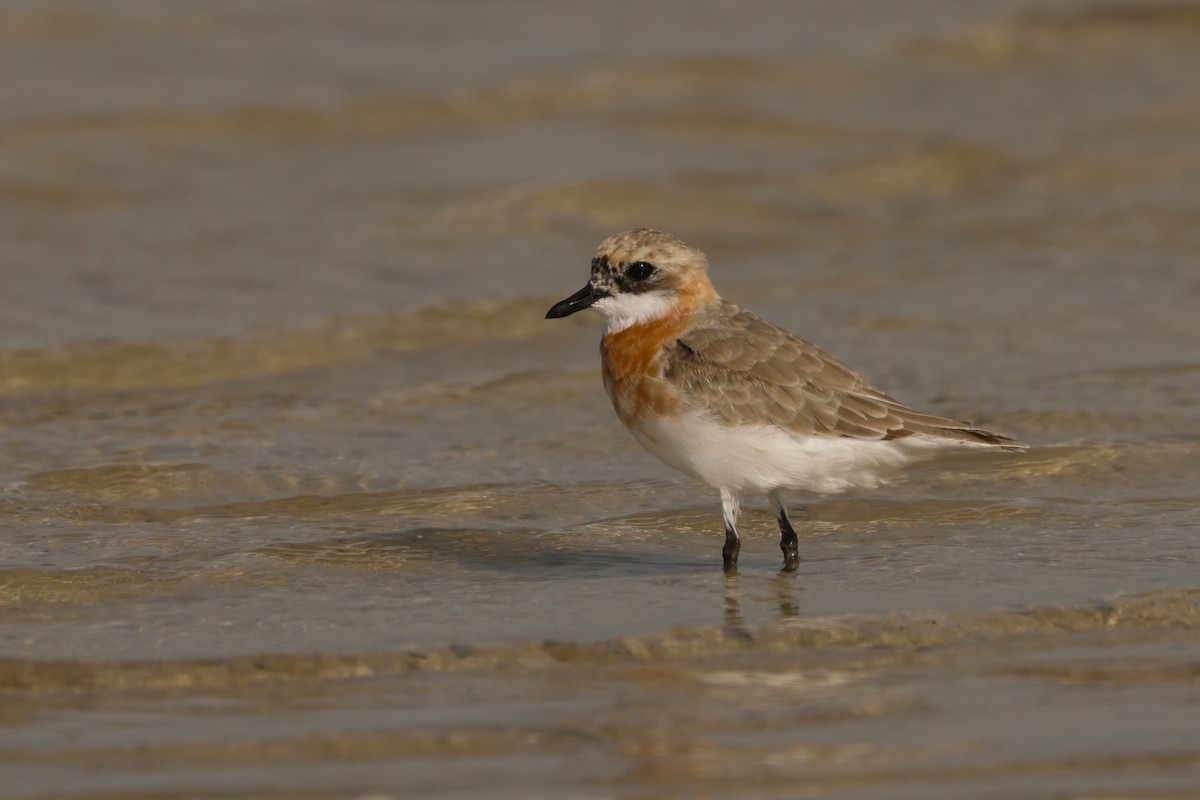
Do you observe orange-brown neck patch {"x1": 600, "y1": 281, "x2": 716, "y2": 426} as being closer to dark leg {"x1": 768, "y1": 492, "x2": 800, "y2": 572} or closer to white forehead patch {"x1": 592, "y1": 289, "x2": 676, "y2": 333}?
white forehead patch {"x1": 592, "y1": 289, "x2": 676, "y2": 333}

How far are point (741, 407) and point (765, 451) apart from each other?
0.79ft

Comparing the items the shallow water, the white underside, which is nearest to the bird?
the white underside

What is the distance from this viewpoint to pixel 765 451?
845cm

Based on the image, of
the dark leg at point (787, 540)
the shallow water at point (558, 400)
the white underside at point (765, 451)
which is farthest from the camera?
the dark leg at point (787, 540)

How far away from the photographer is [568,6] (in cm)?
2411

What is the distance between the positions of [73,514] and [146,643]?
2.51 meters

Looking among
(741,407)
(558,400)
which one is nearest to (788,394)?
(741,407)

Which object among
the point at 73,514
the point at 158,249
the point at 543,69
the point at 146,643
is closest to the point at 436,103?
the point at 543,69

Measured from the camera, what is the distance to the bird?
8.48 metres

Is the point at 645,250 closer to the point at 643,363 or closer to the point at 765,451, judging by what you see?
the point at 643,363

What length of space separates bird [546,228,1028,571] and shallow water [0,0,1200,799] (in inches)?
21.2

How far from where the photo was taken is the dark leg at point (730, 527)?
867 centimetres

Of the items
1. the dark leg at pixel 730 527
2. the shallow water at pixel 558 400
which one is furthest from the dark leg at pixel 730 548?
the shallow water at pixel 558 400

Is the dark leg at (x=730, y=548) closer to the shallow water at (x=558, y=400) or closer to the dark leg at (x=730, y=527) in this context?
the dark leg at (x=730, y=527)
